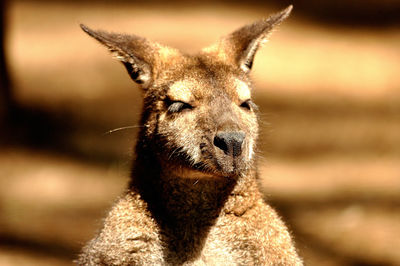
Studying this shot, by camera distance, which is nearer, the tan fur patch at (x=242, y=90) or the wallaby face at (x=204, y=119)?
the wallaby face at (x=204, y=119)

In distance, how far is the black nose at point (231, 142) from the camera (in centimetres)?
561

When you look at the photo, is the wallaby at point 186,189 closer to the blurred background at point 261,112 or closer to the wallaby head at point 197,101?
the wallaby head at point 197,101

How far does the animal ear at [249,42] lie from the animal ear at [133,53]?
0.63m

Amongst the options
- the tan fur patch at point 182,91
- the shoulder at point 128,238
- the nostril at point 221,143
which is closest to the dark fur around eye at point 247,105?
the tan fur patch at point 182,91

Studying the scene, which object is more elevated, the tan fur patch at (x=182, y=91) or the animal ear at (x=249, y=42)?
the animal ear at (x=249, y=42)

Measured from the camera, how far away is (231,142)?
221 inches

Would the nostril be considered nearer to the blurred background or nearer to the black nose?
the black nose

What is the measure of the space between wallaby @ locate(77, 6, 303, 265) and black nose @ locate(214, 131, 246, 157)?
169 millimetres

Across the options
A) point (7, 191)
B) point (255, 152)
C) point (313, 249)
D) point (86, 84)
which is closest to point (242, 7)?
point (86, 84)

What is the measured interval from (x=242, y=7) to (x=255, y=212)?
11494 mm

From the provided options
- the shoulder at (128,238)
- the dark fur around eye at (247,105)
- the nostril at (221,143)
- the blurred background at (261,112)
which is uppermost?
the dark fur around eye at (247,105)

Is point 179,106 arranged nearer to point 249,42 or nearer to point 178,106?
point 178,106

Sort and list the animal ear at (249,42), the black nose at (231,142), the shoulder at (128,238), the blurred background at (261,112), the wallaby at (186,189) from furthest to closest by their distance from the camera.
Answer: the blurred background at (261,112) → the animal ear at (249,42) → the shoulder at (128,238) → the wallaby at (186,189) → the black nose at (231,142)

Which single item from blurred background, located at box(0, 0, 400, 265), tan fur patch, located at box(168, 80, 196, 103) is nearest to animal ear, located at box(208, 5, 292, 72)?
tan fur patch, located at box(168, 80, 196, 103)
